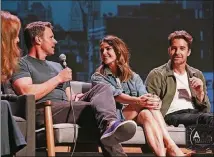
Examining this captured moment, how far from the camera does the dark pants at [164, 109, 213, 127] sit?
3516mm

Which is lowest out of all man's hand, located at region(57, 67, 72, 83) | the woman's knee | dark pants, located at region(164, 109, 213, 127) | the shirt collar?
dark pants, located at region(164, 109, 213, 127)

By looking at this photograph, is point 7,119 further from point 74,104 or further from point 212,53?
point 212,53

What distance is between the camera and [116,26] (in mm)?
4488

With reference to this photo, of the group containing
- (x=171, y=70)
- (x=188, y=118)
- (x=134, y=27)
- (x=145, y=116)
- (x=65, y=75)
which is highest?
(x=134, y=27)

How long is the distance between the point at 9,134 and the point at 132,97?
33.2 inches

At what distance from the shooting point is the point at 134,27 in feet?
Result: 14.7

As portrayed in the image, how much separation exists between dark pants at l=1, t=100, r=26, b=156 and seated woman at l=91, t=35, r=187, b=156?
29.7 inches

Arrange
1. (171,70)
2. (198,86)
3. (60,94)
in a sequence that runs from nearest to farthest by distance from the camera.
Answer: (60,94) → (198,86) → (171,70)

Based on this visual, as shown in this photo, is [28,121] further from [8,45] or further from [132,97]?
[132,97]

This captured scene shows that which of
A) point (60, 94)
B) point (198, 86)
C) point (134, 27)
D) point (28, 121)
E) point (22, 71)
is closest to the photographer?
point (28, 121)

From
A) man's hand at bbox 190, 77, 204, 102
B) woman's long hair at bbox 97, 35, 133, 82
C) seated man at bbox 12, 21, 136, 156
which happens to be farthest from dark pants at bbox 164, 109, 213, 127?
seated man at bbox 12, 21, 136, 156

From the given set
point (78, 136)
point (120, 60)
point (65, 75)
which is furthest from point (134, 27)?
point (78, 136)

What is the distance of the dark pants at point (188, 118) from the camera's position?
11.5 feet

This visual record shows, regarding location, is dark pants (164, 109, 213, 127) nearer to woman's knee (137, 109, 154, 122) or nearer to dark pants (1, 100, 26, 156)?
woman's knee (137, 109, 154, 122)
